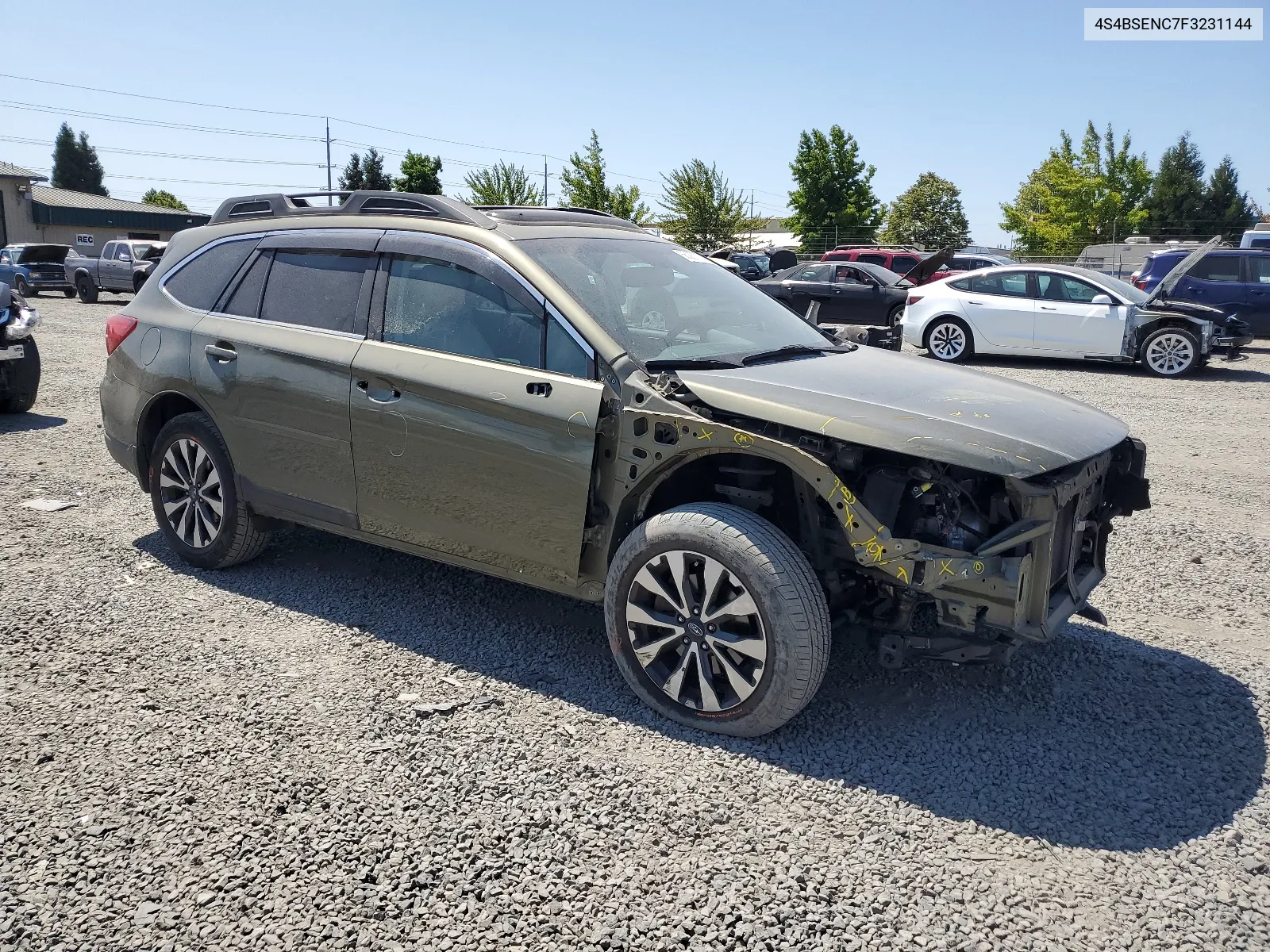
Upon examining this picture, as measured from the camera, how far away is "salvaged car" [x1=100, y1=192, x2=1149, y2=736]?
3.45 meters

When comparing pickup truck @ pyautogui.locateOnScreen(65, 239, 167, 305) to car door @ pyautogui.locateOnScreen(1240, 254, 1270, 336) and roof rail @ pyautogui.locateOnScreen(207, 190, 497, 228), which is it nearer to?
roof rail @ pyautogui.locateOnScreen(207, 190, 497, 228)

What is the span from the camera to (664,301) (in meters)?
4.39

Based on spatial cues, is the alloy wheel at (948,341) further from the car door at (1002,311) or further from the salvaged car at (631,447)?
the salvaged car at (631,447)

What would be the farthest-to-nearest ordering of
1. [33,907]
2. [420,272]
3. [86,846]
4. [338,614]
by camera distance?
[338,614] → [420,272] → [86,846] → [33,907]

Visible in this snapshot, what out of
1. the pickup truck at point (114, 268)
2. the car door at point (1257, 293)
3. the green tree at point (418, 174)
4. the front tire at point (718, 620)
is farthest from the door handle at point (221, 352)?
the green tree at point (418, 174)

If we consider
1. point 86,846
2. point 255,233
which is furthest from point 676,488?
point 255,233

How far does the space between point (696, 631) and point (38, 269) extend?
31495 mm

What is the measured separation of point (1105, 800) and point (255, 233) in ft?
15.0

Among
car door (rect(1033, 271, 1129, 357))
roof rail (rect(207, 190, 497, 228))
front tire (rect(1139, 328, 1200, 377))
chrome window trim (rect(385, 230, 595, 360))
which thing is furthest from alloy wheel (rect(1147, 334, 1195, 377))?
chrome window trim (rect(385, 230, 595, 360))

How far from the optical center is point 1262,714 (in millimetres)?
3896

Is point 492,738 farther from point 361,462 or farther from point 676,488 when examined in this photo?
point 361,462

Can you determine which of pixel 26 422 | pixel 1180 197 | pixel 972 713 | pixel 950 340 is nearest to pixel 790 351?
pixel 972 713

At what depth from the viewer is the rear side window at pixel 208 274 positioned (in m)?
5.16

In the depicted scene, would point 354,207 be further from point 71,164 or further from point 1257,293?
point 71,164
